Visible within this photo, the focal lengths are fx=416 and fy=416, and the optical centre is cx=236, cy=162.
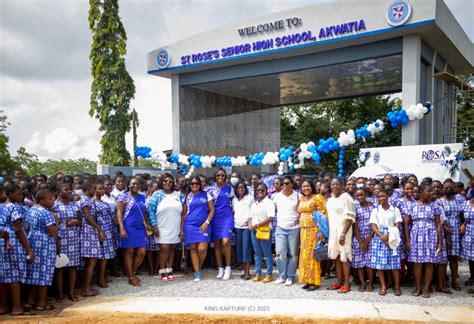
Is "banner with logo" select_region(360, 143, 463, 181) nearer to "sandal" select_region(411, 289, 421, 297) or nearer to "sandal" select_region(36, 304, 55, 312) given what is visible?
"sandal" select_region(411, 289, 421, 297)

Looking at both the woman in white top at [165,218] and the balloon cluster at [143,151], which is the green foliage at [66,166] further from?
the woman in white top at [165,218]

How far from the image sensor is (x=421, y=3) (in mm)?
11438

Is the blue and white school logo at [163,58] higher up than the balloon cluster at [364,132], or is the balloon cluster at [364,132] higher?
the blue and white school logo at [163,58]

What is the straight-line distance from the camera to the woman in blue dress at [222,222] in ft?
21.6

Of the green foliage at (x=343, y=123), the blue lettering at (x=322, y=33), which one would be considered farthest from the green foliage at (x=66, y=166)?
the blue lettering at (x=322, y=33)

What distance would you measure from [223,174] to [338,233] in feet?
6.83

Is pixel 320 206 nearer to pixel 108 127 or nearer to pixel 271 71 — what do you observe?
pixel 271 71

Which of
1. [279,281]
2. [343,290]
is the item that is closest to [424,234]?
[343,290]

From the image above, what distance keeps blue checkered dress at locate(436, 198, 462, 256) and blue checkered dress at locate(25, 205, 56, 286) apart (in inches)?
206

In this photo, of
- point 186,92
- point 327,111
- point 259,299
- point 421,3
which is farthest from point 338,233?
point 327,111

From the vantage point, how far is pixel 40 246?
500 cm

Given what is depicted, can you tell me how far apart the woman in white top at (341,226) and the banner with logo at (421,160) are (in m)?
3.97

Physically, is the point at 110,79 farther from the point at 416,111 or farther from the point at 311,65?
the point at 416,111

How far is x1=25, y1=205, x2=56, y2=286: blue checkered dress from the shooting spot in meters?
4.96
